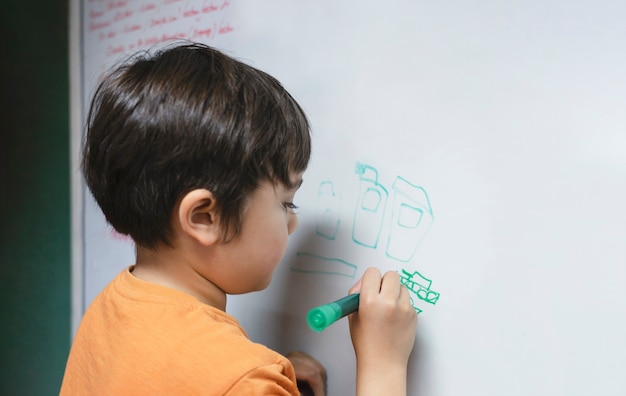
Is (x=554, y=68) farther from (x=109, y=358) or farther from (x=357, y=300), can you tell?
(x=109, y=358)

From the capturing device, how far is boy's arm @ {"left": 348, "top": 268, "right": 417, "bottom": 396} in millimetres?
451

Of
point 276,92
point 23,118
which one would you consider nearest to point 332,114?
point 276,92

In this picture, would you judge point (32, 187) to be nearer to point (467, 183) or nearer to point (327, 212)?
point (327, 212)

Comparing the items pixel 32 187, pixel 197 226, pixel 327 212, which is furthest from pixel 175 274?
pixel 32 187

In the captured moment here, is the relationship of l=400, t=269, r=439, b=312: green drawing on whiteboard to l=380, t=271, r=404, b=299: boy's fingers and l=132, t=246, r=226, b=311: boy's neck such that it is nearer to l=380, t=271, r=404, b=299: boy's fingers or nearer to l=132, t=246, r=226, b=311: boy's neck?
l=380, t=271, r=404, b=299: boy's fingers

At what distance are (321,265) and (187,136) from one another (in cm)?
21

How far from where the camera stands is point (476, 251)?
0.45 metres

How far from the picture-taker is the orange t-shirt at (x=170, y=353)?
1.24 feet

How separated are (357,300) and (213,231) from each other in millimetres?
140

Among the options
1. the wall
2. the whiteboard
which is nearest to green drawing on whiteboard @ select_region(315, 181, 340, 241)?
the whiteboard

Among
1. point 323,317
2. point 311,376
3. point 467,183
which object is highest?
point 467,183

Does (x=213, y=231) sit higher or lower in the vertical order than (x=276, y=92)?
lower

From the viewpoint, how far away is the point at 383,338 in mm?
454

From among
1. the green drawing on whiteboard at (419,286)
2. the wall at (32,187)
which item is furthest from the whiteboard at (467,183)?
the wall at (32,187)
